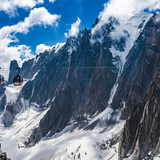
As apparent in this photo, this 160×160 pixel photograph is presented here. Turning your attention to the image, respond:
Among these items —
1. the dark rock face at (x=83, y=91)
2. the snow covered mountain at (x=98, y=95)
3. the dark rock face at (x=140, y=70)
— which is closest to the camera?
the snow covered mountain at (x=98, y=95)

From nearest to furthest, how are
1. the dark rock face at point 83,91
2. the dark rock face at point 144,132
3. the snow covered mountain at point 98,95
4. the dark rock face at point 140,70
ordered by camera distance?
the dark rock face at point 144,132 < the snow covered mountain at point 98,95 < the dark rock face at point 140,70 < the dark rock face at point 83,91

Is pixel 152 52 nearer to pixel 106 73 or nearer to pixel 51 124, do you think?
pixel 106 73

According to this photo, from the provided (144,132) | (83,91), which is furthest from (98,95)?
(144,132)

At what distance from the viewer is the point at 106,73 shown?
13625 cm

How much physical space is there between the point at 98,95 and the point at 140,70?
35.1 m

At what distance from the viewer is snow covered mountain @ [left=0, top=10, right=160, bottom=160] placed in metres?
94.5

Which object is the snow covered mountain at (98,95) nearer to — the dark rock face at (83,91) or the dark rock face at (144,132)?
the dark rock face at (83,91)

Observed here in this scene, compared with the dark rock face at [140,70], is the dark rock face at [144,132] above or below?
below

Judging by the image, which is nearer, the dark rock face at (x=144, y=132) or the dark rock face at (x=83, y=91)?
the dark rock face at (x=144, y=132)

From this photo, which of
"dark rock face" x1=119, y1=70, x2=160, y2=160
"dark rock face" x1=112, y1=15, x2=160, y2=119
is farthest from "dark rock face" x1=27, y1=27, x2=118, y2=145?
"dark rock face" x1=119, y1=70, x2=160, y2=160

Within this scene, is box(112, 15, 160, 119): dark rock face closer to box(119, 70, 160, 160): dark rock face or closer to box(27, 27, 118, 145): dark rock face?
box(27, 27, 118, 145): dark rock face

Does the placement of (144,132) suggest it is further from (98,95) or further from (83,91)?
(83,91)

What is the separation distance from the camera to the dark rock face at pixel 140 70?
98.8 metres

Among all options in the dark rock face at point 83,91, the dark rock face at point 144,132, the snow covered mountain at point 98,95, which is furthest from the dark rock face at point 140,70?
the dark rock face at point 144,132
